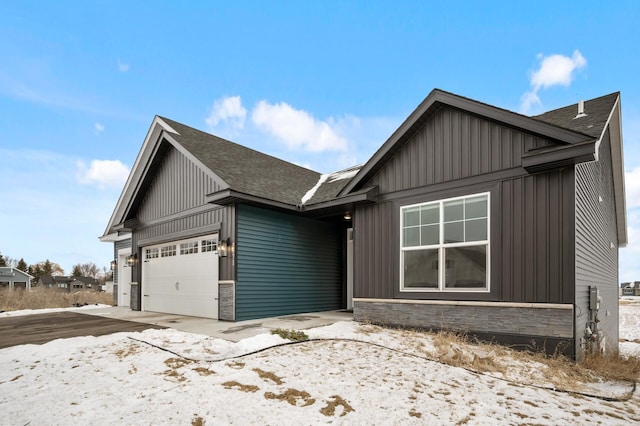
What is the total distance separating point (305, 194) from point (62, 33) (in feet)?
34.4

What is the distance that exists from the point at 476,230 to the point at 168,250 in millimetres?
Result: 9665

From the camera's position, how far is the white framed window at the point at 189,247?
36.0 ft

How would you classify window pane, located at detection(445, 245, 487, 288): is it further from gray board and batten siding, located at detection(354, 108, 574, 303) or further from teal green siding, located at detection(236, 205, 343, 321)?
teal green siding, located at detection(236, 205, 343, 321)

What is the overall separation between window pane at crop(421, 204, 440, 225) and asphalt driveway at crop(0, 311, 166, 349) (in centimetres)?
667

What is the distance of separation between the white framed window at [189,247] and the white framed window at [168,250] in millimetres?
535

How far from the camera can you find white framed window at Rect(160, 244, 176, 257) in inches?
466

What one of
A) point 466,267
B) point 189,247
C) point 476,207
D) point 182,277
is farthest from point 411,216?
point 182,277

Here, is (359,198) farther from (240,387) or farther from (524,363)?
(240,387)

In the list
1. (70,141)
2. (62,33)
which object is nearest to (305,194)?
(62,33)

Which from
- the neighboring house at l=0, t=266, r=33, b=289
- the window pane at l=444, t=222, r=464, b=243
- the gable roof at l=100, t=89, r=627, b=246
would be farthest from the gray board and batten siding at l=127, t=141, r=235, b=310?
the neighboring house at l=0, t=266, r=33, b=289

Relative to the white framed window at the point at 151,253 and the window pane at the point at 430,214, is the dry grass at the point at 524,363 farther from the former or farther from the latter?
the white framed window at the point at 151,253

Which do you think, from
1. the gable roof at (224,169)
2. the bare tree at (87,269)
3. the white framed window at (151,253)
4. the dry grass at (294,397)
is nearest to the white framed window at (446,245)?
the gable roof at (224,169)

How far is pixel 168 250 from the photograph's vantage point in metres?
12.1

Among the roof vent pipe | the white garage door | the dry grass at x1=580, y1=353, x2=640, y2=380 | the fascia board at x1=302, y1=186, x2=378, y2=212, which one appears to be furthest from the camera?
the white garage door
